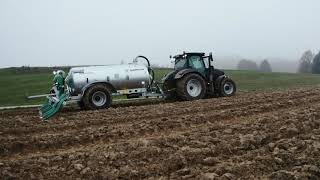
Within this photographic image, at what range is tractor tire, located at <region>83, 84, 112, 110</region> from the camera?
17.7 meters

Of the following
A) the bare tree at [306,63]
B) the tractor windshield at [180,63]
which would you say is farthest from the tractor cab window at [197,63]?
the bare tree at [306,63]

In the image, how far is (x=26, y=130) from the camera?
486 inches

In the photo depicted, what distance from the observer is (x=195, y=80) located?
1997 centimetres

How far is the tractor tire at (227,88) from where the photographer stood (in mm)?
20656

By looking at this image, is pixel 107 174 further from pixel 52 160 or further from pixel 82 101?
pixel 82 101

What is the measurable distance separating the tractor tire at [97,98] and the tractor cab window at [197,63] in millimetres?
4076

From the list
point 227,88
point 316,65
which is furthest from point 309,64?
point 227,88

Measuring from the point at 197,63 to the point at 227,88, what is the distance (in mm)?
1741

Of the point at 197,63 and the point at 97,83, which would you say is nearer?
the point at 97,83

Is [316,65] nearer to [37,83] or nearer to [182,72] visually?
[37,83]

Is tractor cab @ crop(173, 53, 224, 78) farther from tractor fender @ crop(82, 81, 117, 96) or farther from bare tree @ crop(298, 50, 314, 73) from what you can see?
bare tree @ crop(298, 50, 314, 73)

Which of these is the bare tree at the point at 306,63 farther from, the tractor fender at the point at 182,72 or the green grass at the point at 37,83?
the tractor fender at the point at 182,72

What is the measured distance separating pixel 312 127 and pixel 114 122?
5.20m

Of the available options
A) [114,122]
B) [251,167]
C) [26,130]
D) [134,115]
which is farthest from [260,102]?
[251,167]
